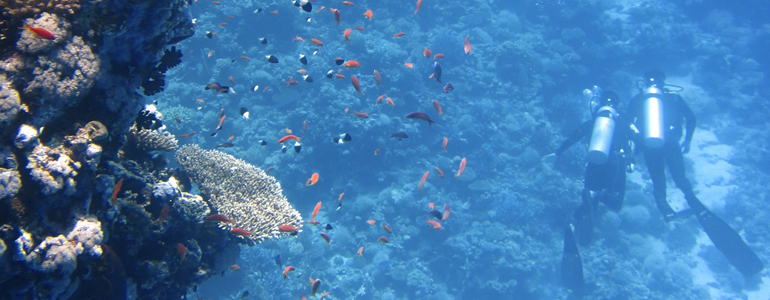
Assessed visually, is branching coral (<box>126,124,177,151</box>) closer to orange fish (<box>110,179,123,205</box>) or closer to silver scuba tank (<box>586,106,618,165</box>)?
orange fish (<box>110,179,123,205</box>)

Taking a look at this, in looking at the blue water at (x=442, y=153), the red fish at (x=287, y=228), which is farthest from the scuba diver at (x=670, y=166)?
the red fish at (x=287, y=228)

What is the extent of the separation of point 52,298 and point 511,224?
1444 cm

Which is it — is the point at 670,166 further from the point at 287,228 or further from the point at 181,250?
the point at 181,250

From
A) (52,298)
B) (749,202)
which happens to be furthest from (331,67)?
(749,202)

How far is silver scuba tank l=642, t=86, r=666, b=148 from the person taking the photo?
11859mm

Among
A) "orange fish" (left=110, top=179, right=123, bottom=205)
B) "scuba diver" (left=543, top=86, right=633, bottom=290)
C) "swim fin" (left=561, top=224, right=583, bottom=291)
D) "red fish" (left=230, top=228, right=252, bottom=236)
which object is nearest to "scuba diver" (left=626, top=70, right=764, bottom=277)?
"scuba diver" (left=543, top=86, right=633, bottom=290)

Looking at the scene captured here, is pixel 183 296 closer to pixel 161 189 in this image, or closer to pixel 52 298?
pixel 161 189

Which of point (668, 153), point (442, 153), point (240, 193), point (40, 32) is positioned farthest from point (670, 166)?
point (40, 32)

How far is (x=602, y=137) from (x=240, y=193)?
10.8 m

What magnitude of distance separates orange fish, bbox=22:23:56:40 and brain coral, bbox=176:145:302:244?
2965 millimetres

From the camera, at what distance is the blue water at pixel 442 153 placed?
13219mm

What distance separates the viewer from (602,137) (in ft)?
37.8

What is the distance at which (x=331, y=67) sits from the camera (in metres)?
15.3

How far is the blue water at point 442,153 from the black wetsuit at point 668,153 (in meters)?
3.06
